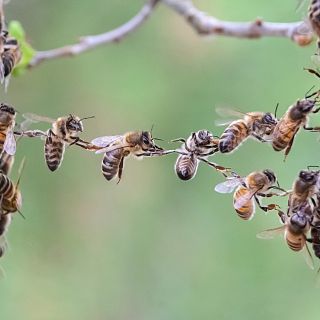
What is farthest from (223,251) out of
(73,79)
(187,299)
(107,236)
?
(73,79)

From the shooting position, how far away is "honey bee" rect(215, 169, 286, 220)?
1733 mm

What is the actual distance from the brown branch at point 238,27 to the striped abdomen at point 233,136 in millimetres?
617

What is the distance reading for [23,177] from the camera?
5047 mm

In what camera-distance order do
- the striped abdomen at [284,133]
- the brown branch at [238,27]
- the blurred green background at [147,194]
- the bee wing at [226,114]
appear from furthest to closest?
the blurred green background at [147,194] < the brown branch at [238,27] < the bee wing at [226,114] < the striped abdomen at [284,133]

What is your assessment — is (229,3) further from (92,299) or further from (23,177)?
(92,299)

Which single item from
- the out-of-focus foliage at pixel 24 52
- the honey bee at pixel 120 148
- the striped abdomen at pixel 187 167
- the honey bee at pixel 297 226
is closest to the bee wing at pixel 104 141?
the honey bee at pixel 120 148

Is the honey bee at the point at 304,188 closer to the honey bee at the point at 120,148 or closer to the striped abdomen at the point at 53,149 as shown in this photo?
the honey bee at the point at 120,148

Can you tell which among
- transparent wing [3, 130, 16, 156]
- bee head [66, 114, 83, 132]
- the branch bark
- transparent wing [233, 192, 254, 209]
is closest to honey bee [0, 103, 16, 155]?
transparent wing [3, 130, 16, 156]

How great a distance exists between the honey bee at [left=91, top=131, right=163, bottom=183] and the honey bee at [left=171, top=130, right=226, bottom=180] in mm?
61

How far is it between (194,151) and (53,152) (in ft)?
1.05

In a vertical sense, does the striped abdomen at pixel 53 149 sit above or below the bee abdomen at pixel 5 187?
above

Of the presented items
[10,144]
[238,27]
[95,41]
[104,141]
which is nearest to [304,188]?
[104,141]

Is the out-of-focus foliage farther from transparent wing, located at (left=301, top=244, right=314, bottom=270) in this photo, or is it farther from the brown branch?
transparent wing, located at (left=301, top=244, right=314, bottom=270)

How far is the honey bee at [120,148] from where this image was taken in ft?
5.63
